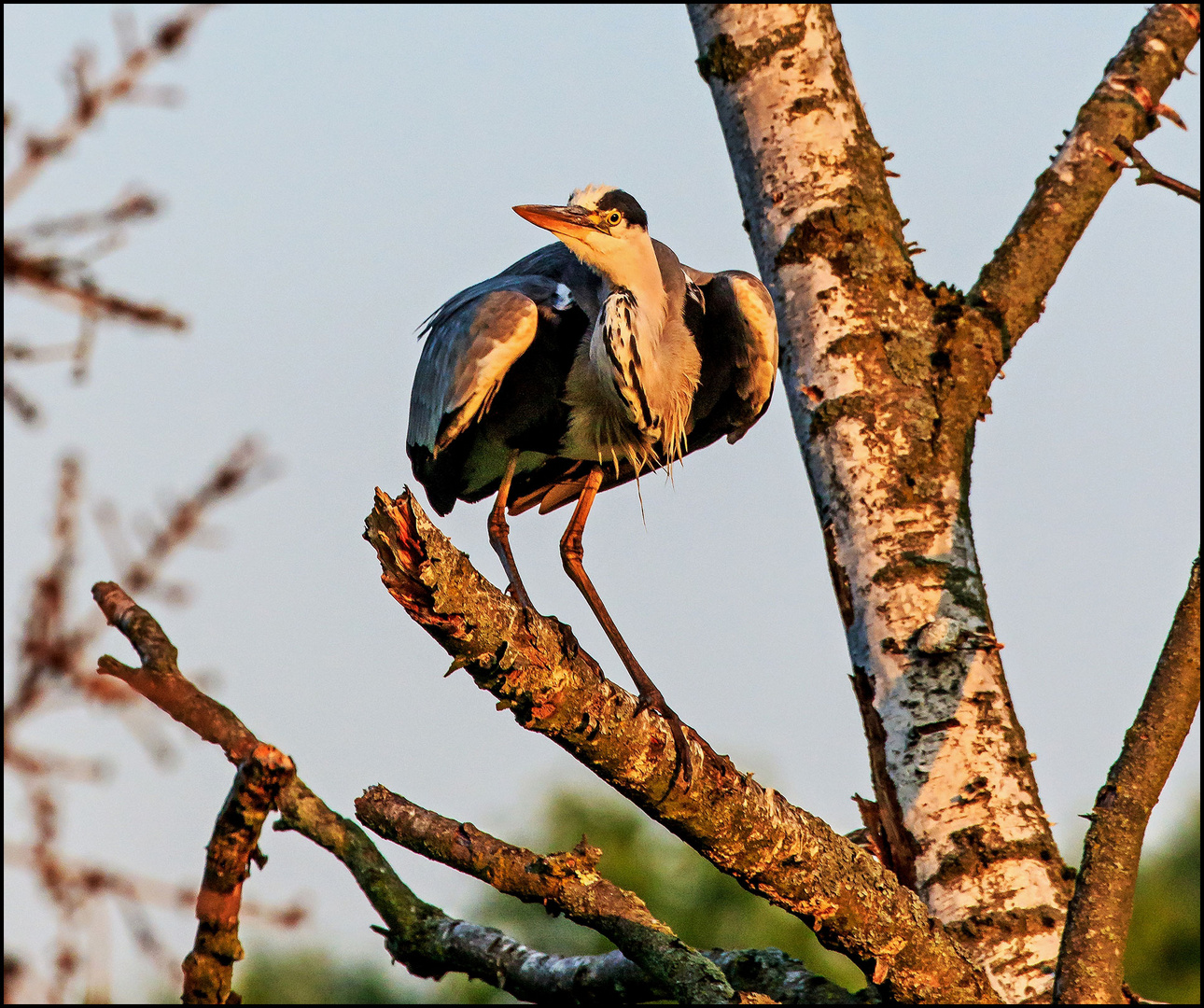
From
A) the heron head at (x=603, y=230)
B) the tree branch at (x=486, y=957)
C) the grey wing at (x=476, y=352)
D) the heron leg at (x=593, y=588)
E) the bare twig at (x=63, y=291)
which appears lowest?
the tree branch at (x=486, y=957)

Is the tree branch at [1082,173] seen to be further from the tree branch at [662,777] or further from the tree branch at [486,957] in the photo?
the tree branch at [486,957]

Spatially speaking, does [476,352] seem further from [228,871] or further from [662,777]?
[228,871]

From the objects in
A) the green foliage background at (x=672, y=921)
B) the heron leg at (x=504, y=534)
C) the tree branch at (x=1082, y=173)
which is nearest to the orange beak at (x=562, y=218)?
the heron leg at (x=504, y=534)

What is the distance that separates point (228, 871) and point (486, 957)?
0.97 meters

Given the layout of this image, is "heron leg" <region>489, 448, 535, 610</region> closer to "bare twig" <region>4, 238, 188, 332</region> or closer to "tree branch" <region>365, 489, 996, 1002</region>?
"tree branch" <region>365, 489, 996, 1002</region>

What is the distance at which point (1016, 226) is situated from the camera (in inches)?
163

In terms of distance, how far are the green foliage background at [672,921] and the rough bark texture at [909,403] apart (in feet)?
32.7

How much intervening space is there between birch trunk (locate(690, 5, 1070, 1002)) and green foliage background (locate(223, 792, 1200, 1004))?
9965 mm

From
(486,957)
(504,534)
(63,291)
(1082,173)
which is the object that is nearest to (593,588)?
(504,534)

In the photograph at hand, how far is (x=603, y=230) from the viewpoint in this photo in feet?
14.1

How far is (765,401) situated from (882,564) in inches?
45.3

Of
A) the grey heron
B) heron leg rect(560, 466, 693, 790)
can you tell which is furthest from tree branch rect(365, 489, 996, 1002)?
the grey heron

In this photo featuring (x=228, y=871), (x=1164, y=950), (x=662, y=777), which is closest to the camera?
(x=228, y=871)

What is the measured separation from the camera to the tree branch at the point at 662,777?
2193 mm
